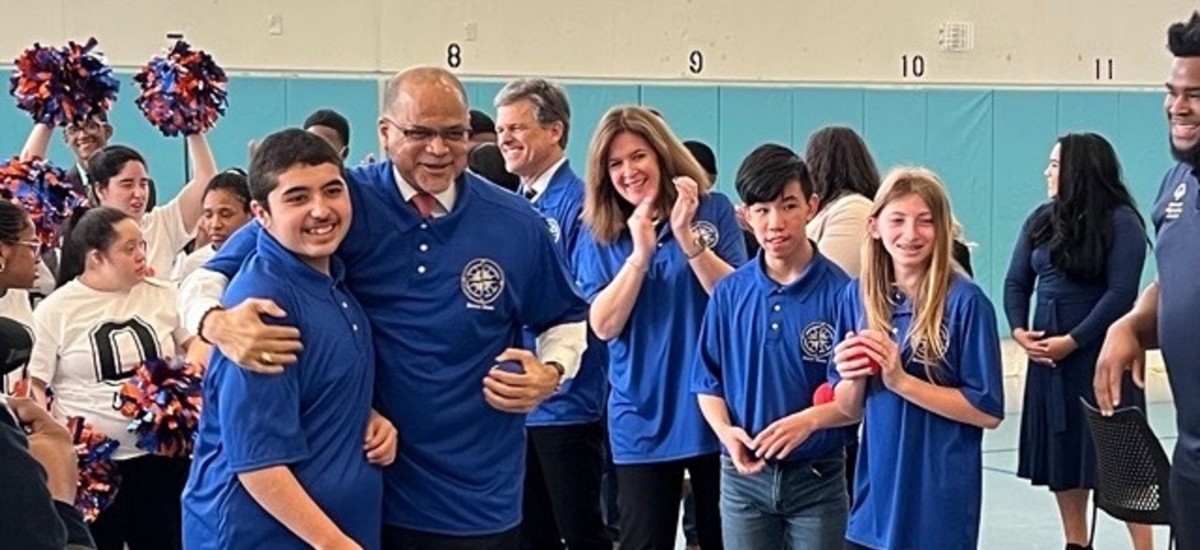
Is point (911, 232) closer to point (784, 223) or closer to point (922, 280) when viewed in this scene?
point (922, 280)

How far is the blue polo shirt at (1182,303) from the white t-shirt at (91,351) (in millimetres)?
2736

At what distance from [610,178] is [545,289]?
1.22 metres

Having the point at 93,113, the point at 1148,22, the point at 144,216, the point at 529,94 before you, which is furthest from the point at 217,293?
the point at 1148,22

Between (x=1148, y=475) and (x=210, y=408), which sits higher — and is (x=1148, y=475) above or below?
below

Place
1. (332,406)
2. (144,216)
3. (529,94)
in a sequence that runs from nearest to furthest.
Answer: (332,406) → (529,94) → (144,216)

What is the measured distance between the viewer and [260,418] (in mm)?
2754

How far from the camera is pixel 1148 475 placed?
454 centimetres

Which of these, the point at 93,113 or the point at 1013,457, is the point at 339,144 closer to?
the point at 93,113

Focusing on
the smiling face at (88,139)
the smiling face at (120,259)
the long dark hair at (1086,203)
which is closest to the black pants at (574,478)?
the smiling face at (120,259)

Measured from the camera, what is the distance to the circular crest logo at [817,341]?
395 cm

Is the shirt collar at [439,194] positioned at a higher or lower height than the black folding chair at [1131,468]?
higher

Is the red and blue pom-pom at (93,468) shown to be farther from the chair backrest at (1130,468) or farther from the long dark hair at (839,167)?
the chair backrest at (1130,468)

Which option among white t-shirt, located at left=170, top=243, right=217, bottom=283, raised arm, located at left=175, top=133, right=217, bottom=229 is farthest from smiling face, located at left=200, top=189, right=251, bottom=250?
raised arm, located at left=175, top=133, right=217, bottom=229

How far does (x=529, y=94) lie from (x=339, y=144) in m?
1.64
